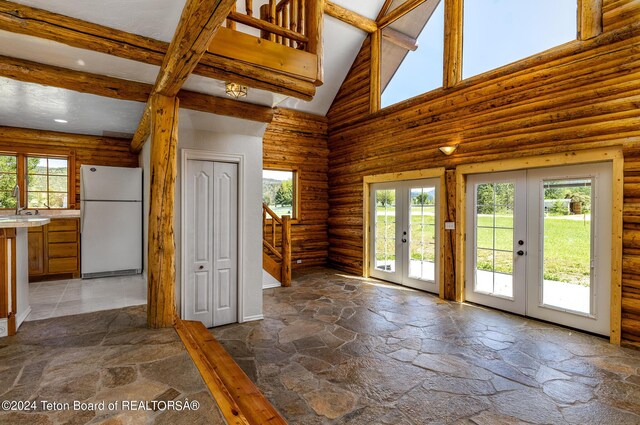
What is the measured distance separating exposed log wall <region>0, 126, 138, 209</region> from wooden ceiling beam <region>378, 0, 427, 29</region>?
585 centimetres

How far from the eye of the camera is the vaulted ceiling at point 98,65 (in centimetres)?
225

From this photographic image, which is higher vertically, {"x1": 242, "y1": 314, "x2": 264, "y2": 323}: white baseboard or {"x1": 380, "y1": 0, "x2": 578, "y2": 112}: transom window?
{"x1": 380, "y1": 0, "x2": 578, "y2": 112}: transom window

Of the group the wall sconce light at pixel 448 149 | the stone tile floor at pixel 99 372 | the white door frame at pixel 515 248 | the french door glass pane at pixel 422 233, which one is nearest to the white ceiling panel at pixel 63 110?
the stone tile floor at pixel 99 372

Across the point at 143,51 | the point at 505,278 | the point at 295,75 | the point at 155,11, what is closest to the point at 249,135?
the point at 295,75

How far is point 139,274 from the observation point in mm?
5352

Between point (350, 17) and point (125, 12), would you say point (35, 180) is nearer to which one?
point (125, 12)

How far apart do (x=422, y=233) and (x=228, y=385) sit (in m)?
4.37

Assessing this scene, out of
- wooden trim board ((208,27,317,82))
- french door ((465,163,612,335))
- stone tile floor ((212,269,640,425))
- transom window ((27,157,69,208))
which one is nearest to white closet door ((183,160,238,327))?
stone tile floor ((212,269,640,425))

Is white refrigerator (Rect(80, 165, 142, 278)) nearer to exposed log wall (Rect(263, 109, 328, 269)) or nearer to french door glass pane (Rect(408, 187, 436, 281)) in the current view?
exposed log wall (Rect(263, 109, 328, 269))

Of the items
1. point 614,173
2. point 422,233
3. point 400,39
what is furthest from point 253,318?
point 400,39

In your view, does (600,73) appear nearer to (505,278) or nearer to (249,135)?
(505,278)

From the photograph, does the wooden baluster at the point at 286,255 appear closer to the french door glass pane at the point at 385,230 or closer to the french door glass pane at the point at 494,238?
the french door glass pane at the point at 385,230

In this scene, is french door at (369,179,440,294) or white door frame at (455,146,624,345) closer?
white door frame at (455,146,624,345)

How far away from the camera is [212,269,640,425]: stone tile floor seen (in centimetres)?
222
